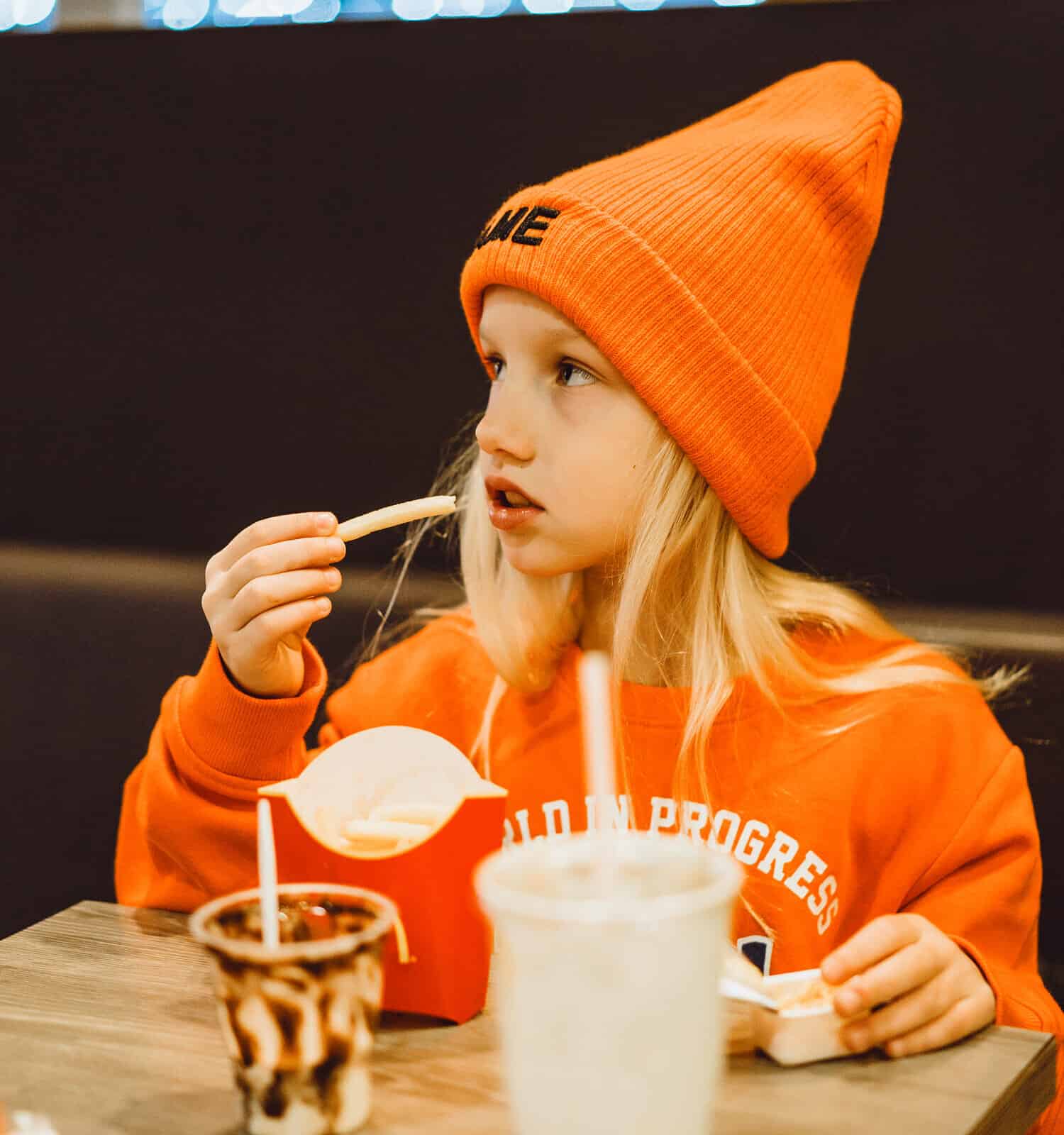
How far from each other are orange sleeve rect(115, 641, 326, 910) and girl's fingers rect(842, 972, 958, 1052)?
18.1 inches

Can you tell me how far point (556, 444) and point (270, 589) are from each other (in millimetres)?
253

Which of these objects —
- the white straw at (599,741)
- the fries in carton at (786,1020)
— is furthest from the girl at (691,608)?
the white straw at (599,741)

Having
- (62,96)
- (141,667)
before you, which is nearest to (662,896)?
(141,667)

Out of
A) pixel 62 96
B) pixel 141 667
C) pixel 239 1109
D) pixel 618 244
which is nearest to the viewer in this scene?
pixel 239 1109

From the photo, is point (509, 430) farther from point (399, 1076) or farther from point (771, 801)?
point (399, 1076)

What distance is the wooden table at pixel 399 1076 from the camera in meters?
0.65

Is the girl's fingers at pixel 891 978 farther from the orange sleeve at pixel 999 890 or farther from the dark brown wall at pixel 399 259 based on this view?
the dark brown wall at pixel 399 259

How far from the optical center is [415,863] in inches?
29.5

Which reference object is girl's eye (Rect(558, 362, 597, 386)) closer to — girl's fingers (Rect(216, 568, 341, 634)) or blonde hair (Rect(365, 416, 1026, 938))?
blonde hair (Rect(365, 416, 1026, 938))

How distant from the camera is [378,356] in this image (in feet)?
5.18

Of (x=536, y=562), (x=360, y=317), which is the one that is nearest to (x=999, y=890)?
(x=536, y=562)

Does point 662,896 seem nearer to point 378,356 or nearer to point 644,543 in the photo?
point 644,543

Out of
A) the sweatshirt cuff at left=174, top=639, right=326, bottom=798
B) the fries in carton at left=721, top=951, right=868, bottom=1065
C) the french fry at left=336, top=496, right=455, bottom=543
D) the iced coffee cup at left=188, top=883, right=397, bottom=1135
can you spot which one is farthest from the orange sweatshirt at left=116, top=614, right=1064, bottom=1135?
the iced coffee cup at left=188, top=883, right=397, bottom=1135

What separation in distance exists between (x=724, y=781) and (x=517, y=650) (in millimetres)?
214
